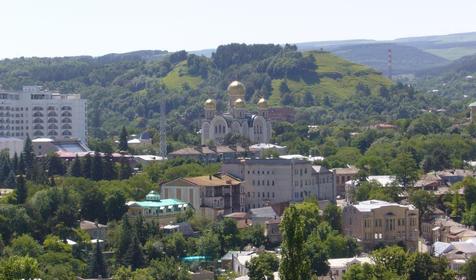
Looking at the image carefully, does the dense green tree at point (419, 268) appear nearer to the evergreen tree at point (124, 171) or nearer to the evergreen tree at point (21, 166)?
the evergreen tree at point (21, 166)

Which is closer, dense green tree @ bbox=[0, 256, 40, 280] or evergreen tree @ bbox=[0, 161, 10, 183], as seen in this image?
dense green tree @ bbox=[0, 256, 40, 280]

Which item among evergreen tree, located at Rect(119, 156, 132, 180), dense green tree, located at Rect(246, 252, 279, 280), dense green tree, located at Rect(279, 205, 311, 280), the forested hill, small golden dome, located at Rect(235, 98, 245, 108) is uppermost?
dense green tree, located at Rect(279, 205, 311, 280)

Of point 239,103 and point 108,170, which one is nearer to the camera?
point 108,170

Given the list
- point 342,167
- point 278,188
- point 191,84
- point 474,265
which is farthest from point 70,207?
point 191,84

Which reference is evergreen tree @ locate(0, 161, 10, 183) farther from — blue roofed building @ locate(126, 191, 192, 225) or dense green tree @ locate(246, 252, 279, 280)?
dense green tree @ locate(246, 252, 279, 280)

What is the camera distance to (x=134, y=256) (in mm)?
70125

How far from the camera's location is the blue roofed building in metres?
79.1

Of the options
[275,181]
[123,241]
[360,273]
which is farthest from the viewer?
[275,181]

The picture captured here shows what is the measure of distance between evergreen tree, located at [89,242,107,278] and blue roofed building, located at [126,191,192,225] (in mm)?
9760

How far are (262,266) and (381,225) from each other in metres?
12.7

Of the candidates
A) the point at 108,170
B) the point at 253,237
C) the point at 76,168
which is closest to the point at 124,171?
the point at 108,170

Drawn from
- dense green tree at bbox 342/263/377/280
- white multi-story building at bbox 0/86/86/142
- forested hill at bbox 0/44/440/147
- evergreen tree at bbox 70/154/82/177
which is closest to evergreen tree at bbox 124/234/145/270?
dense green tree at bbox 342/263/377/280

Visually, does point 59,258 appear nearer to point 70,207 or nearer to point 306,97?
point 70,207

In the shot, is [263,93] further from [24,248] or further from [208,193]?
[24,248]
